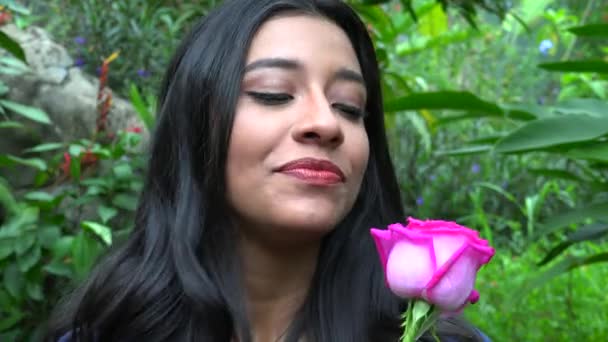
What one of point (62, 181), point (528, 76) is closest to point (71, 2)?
point (62, 181)

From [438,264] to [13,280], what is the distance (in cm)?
156

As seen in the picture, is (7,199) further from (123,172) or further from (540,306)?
(540,306)

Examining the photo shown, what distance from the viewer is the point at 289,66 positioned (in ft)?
4.66

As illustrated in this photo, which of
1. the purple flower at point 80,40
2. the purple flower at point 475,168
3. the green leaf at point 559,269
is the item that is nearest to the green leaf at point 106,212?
the green leaf at point 559,269

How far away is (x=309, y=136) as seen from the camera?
4.41 ft

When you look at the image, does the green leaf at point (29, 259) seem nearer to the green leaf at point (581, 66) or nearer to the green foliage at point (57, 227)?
the green foliage at point (57, 227)

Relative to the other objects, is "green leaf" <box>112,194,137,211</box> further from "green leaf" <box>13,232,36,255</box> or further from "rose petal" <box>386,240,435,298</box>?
"rose petal" <box>386,240,435,298</box>

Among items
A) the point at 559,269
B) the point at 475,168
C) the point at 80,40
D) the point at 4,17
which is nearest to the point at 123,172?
the point at 4,17

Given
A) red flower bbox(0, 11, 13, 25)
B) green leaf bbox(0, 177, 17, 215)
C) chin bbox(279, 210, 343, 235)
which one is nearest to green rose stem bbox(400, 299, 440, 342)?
chin bbox(279, 210, 343, 235)

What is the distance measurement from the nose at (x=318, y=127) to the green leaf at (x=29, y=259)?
994 mm

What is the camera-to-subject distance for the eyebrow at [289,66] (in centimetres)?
142

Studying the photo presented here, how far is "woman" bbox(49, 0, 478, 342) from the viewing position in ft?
4.45

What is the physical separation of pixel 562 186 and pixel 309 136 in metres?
4.29

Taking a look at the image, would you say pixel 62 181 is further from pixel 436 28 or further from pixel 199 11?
pixel 436 28
